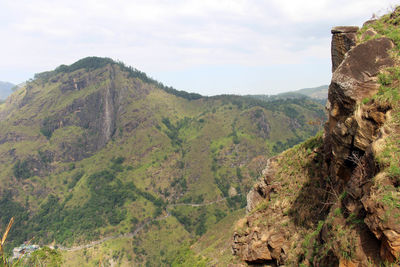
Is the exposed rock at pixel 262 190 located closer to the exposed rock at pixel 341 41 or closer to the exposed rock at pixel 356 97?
the exposed rock at pixel 356 97

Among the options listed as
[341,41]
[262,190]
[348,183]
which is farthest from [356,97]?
[262,190]

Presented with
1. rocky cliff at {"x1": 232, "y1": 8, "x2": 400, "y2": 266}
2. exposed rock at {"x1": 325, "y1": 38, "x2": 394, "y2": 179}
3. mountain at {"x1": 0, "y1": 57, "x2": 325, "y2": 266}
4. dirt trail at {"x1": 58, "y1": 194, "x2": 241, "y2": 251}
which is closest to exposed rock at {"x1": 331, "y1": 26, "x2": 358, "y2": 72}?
rocky cliff at {"x1": 232, "y1": 8, "x2": 400, "y2": 266}

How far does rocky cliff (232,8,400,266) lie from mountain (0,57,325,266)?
79756mm

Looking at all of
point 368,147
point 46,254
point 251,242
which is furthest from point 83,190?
point 368,147

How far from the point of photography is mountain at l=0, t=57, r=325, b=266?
11425cm

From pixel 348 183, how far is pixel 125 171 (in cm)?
15510

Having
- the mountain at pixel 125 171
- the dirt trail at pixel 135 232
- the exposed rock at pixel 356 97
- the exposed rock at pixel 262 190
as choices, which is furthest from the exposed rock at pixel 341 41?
the dirt trail at pixel 135 232

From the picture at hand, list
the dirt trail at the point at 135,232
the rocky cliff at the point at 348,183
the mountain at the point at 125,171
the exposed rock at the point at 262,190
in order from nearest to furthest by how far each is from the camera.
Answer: the rocky cliff at the point at 348,183
the exposed rock at the point at 262,190
the dirt trail at the point at 135,232
the mountain at the point at 125,171

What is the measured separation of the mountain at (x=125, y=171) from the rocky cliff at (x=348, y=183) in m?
79.8

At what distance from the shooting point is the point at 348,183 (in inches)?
404

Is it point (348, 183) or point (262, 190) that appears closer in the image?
point (348, 183)

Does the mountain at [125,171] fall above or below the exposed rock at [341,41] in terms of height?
below

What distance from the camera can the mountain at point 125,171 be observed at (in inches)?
4498

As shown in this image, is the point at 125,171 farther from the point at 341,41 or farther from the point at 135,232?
the point at 341,41
